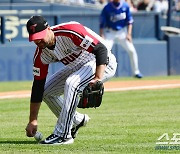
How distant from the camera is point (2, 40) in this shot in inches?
725

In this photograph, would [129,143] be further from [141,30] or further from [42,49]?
[141,30]

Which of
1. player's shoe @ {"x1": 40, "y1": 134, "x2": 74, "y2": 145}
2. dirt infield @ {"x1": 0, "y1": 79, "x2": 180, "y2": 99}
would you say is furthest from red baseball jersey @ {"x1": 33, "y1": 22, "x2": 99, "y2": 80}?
dirt infield @ {"x1": 0, "y1": 79, "x2": 180, "y2": 99}

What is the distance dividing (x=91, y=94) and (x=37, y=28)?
91 cm

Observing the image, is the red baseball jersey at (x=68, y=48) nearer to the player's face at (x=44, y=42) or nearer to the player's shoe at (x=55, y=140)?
the player's face at (x=44, y=42)

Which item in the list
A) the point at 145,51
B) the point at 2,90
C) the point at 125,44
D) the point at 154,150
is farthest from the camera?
the point at 145,51

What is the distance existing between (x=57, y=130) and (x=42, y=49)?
0.89 metres

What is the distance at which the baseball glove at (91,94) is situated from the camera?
25.0 feet

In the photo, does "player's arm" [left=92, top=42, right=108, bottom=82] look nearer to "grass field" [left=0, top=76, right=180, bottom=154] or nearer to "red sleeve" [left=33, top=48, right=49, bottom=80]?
"red sleeve" [left=33, top=48, right=49, bottom=80]

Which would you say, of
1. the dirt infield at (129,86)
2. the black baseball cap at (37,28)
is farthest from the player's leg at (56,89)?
the dirt infield at (129,86)

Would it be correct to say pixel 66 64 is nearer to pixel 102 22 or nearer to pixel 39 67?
pixel 39 67

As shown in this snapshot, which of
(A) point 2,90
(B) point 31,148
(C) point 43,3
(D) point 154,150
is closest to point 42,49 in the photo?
(B) point 31,148

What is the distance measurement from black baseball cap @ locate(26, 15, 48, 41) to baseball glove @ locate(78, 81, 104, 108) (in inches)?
29.7

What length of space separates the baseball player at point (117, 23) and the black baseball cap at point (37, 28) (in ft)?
32.2

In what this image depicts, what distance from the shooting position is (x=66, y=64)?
792 centimetres
